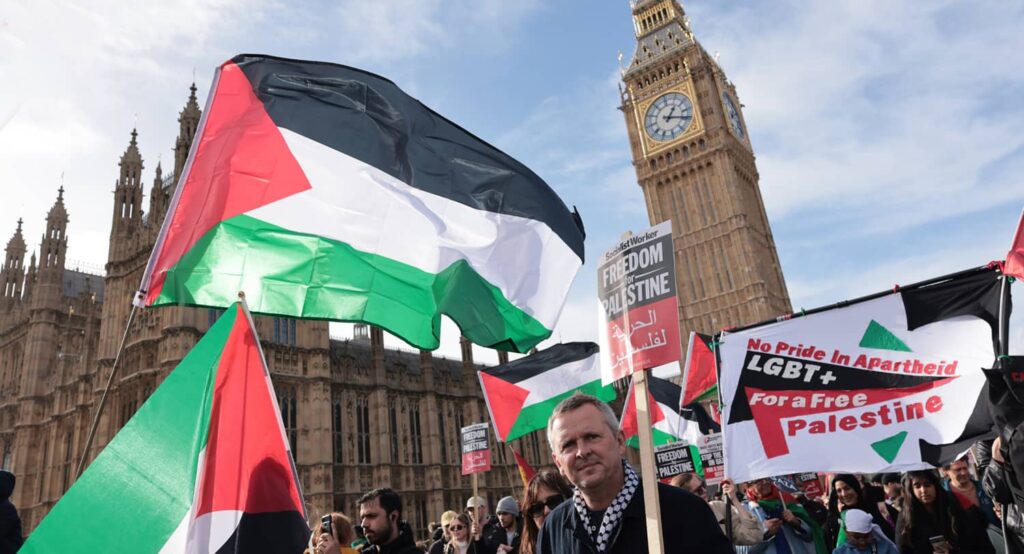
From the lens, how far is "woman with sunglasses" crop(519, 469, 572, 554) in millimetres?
4188

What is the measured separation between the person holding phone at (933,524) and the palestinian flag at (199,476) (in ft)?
15.4

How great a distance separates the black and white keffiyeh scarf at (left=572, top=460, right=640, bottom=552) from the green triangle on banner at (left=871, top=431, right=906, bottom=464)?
3947 millimetres

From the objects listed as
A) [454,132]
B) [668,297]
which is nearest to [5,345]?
[454,132]

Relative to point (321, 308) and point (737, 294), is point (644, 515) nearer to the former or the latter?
point (321, 308)

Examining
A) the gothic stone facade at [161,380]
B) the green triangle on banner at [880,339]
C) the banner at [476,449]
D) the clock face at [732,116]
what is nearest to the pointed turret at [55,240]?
the gothic stone facade at [161,380]

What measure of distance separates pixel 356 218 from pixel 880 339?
4.90 m

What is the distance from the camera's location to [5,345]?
117 feet

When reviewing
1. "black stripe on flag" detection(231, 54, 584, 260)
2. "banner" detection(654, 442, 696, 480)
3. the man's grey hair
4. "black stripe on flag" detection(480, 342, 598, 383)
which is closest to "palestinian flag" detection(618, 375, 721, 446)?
"black stripe on flag" detection(480, 342, 598, 383)

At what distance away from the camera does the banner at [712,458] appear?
1004cm

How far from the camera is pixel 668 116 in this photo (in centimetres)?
6231

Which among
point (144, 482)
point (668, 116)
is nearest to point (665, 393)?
point (144, 482)

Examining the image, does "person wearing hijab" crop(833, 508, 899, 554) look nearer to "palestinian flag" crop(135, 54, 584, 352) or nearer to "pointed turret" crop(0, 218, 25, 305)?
"palestinian flag" crop(135, 54, 584, 352)

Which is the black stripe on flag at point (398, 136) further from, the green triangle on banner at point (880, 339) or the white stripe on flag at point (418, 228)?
the green triangle on banner at point (880, 339)

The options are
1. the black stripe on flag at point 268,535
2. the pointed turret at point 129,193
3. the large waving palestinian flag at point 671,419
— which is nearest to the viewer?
the black stripe on flag at point 268,535
